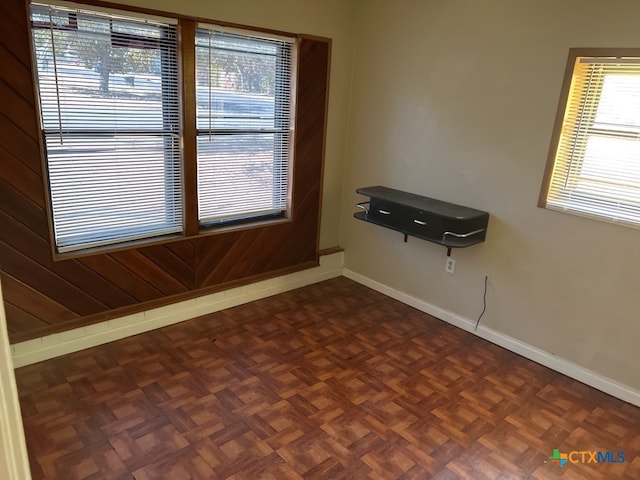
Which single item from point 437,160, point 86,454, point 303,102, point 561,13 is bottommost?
point 86,454

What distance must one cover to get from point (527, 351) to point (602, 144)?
1.31 meters

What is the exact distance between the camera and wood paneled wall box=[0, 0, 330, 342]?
236 cm

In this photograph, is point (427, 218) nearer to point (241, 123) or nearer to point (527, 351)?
point (527, 351)

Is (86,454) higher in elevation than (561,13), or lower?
lower

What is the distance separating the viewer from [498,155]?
298 cm

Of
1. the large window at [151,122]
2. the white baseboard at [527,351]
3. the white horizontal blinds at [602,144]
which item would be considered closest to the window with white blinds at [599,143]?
the white horizontal blinds at [602,144]

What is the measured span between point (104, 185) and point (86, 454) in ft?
4.64

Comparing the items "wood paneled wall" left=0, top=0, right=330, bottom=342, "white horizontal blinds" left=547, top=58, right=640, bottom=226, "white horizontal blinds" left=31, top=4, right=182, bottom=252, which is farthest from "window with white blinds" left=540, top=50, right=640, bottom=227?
"white horizontal blinds" left=31, top=4, right=182, bottom=252

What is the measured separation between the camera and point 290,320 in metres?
3.34

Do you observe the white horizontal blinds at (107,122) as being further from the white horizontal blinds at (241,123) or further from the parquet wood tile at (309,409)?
the parquet wood tile at (309,409)

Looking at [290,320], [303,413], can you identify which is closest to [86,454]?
[303,413]

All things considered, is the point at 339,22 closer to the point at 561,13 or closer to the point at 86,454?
the point at 561,13

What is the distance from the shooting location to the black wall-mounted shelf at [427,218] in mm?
3004

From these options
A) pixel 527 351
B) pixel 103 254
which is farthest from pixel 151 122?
pixel 527 351
